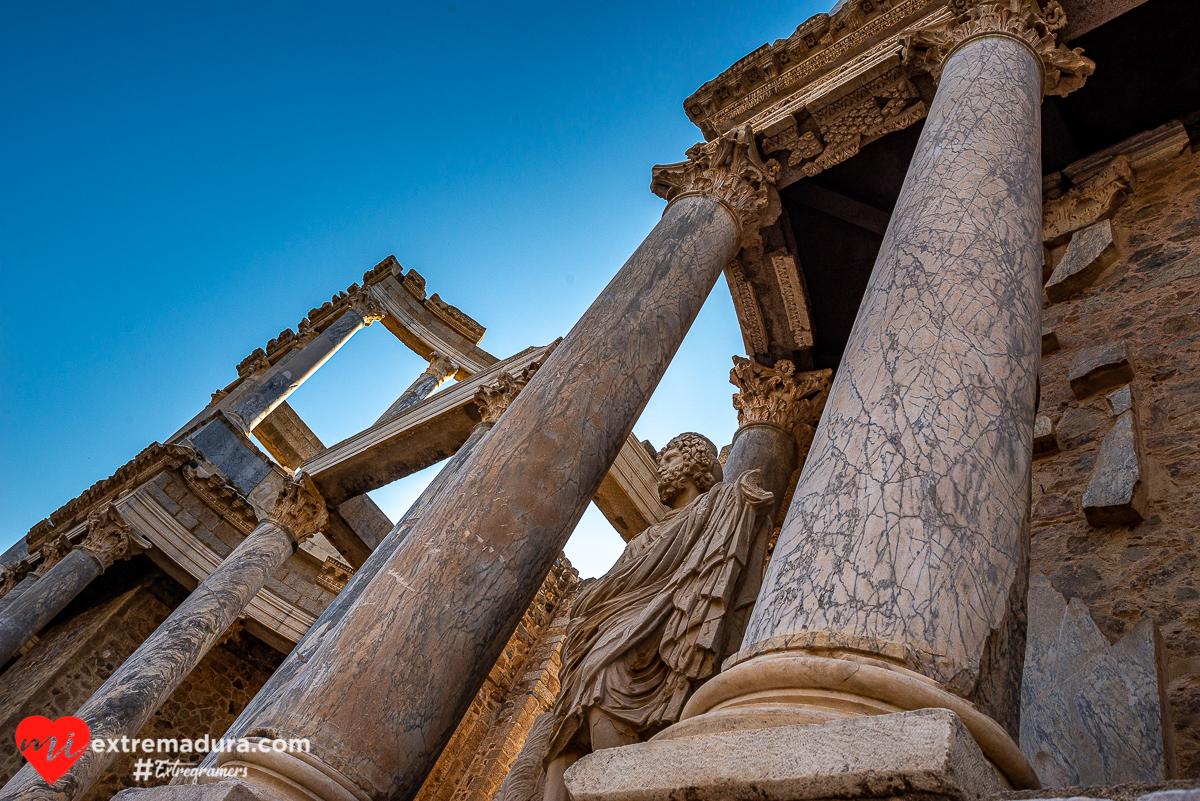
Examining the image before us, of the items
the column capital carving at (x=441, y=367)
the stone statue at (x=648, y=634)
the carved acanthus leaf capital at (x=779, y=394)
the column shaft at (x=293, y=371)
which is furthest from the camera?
the column capital carving at (x=441, y=367)

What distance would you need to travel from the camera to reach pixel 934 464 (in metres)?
2.13

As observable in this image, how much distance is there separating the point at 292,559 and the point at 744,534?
11.7 meters

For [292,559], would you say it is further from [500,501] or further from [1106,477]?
[1106,477]

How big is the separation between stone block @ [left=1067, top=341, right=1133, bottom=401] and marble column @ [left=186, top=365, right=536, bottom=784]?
3.81 meters

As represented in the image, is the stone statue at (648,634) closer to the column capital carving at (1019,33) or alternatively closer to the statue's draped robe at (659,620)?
the statue's draped robe at (659,620)

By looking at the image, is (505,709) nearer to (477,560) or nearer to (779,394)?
(779,394)

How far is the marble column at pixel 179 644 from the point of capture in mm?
7668

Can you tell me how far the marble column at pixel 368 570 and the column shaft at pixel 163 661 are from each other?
5.49 feet

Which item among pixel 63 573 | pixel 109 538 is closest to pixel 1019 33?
pixel 109 538

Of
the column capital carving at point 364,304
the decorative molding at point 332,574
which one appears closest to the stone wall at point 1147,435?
the decorative molding at point 332,574

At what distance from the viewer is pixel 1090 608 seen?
3502 millimetres

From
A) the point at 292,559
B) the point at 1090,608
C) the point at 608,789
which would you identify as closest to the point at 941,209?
the point at 1090,608

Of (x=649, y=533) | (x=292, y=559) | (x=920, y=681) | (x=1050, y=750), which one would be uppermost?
(x=292, y=559)

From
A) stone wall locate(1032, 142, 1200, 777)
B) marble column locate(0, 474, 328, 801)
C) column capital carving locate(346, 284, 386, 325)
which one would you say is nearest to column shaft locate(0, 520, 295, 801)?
marble column locate(0, 474, 328, 801)
